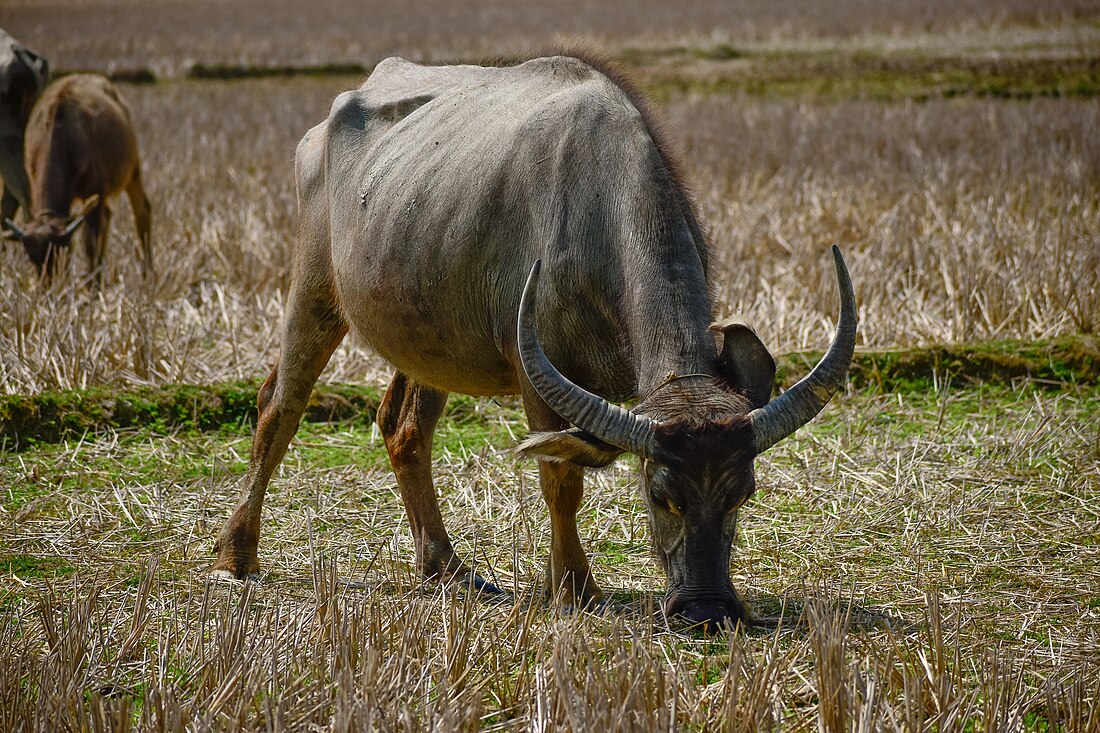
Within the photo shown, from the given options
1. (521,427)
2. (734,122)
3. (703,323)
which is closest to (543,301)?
(703,323)

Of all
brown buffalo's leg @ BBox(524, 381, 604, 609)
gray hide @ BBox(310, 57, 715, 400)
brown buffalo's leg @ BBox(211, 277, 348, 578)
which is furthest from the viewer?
brown buffalo's leg @ BBox(211, 277, 348, 578)

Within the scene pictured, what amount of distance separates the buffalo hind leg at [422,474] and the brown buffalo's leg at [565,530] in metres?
0.55

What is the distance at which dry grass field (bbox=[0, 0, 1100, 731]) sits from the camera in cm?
289

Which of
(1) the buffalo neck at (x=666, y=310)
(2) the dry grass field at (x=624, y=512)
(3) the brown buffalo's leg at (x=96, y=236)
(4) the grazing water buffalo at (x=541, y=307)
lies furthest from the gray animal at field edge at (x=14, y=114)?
(1) the buffalo neck at (x=666, y=310)

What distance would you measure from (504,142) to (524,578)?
5.23 feet

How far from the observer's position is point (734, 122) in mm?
14375

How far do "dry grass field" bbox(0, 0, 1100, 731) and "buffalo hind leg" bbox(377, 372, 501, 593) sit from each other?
0.50 ft

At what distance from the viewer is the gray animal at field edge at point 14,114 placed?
9.23 m

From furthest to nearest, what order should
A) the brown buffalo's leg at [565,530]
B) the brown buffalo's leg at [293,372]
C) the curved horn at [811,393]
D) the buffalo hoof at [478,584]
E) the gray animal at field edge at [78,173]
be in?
the gray animal at field edge at [78,173] < the brown buffalo's leg at [293,372] < the buffalo hoof at [478,584] < the brown buffalo's leg at [565,530] < the curved horn at [811,393]

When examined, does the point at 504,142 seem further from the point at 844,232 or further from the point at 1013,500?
the point at 844,232

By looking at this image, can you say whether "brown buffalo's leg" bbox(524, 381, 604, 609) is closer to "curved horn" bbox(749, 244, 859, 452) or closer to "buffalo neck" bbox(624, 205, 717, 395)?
"buffalo neck" bbox(624, 205, 717, 395)

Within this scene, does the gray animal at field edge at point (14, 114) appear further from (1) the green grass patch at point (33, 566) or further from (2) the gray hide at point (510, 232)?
(2) the gray hide at point (510, 232)

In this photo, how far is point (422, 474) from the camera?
450cm

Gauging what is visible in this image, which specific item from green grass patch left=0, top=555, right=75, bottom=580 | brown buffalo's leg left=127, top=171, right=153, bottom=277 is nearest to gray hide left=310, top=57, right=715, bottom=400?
green grass patch left=0, top=555, right=75, bottom=580
